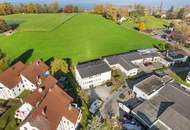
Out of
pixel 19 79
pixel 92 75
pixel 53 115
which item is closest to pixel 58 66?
pixel 92 75

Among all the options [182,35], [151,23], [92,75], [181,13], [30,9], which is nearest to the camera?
[92,75]

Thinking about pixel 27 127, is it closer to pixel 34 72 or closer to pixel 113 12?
pixel 34 72

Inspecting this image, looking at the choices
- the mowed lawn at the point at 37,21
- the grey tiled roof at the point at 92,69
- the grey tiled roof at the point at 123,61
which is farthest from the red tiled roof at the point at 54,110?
the mowed lawn at the point at 37,21

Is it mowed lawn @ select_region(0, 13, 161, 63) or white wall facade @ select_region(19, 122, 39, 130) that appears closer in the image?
white wall facade @ select_region(19, 122, 39, 130)

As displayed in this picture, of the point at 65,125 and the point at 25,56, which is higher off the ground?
the point at 25,56

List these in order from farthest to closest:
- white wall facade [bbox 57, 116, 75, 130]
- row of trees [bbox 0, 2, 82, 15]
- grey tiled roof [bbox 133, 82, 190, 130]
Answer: row of trees [bbox 0, 2, 82, 15], grey tiled roof [bbox 133, 82, 190, 130], white wall facade [bbox 57, 116, 75, 130]

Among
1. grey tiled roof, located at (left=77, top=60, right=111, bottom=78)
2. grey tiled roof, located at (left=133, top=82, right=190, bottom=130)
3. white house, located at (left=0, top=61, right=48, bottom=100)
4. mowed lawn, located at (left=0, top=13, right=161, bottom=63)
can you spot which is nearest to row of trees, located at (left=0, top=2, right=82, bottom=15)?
mowed lawn, located at (left=0, top=13, right=161, bottom=63)

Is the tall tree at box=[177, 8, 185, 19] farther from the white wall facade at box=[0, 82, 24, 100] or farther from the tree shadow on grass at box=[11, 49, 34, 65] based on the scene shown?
the white wall facade at box=[0, 82, 24, 100]
